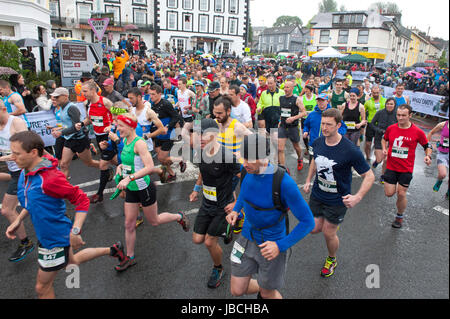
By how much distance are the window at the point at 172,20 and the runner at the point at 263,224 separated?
51808 millimetres

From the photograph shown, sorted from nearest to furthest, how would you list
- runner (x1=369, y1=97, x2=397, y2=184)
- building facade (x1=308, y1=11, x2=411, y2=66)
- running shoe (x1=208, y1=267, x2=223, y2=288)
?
running shoe (x1=208, y1=267, x2=223, y2=288) < runner (x1=369, y1=97, x2=397, y2=184) < building facade (x1=308, y1=11, x2=411, y2=66)

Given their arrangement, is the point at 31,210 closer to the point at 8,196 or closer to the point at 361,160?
the point at 8,196

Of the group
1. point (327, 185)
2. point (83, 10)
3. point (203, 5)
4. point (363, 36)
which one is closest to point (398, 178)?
point (327, 185)

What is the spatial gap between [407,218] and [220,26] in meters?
53.1

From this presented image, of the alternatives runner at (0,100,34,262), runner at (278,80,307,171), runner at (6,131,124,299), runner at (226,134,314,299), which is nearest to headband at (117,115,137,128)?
runner at (6,131,124,299)

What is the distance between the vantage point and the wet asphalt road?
3.68 metres

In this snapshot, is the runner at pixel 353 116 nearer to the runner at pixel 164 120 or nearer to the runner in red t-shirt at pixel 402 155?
the runner in red t-shirt at pixel 402 155

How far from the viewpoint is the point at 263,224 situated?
2.91 meters

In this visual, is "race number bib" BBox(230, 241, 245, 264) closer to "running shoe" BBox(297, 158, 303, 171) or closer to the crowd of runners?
the crowd of runners

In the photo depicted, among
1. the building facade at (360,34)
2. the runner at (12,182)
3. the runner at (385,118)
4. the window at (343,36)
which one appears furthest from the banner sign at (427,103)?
the window at (343,36)

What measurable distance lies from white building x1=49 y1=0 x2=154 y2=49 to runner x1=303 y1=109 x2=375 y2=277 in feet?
140

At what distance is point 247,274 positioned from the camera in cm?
303

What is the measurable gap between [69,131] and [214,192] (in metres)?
3.34
